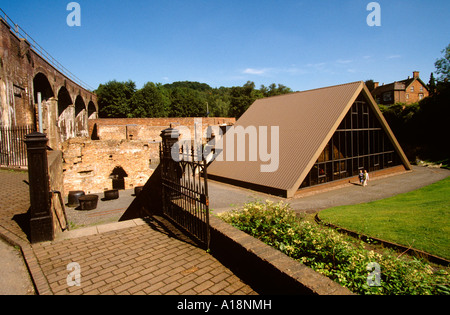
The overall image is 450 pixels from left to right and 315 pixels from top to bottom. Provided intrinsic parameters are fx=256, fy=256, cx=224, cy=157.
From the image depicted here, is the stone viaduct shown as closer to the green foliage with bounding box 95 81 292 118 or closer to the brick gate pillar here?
the brick gate pillar

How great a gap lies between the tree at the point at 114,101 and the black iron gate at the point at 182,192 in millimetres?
Result: 47183

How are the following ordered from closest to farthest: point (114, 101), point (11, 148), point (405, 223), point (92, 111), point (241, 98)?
point (405, 223) → point (11, 148) → point (92, 111) → point (114, 101) → point (241, 98)

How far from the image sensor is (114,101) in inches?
1948

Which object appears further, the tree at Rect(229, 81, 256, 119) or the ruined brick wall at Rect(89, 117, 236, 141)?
the tree at Rect(229, 81, 256, 119)

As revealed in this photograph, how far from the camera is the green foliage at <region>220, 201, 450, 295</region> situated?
10.4ft

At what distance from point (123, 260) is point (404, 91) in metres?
60.5

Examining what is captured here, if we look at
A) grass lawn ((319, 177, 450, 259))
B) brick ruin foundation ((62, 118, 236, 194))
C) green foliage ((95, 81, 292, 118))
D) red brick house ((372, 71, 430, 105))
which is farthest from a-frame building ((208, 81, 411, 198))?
red brick house ((372, 71, 430, 105))

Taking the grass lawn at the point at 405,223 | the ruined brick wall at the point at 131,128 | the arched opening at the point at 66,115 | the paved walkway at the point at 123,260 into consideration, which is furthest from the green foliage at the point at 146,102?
A: the paved walkway at the point at 123,260

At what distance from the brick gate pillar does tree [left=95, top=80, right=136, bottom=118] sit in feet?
156

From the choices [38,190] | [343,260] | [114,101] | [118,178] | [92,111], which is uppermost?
[114,101]

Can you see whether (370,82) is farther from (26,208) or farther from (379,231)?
(26,208)

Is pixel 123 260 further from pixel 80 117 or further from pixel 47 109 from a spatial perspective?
pixel 80 117

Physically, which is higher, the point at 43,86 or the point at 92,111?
the point at 92,111

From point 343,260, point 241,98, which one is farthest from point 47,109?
point 241,98
